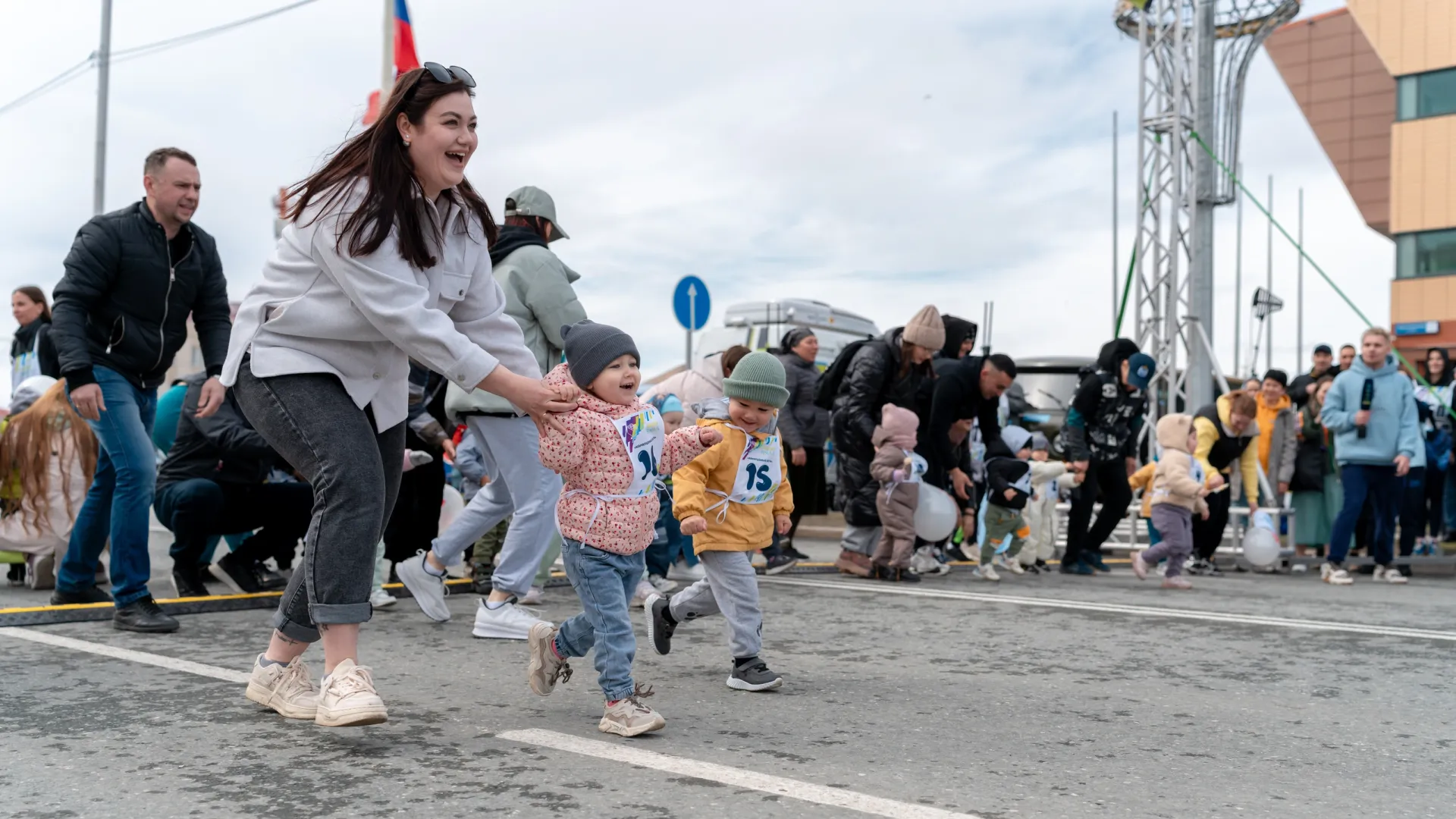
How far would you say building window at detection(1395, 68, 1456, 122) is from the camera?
3216 cm

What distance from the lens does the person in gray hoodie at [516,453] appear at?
5.83 metres

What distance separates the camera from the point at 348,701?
358 centimetres

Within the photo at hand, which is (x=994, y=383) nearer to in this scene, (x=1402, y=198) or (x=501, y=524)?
(x=501, y=524)

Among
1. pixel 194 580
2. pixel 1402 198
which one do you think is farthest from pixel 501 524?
pixel 1402 198

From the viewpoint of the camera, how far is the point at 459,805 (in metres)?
3.04

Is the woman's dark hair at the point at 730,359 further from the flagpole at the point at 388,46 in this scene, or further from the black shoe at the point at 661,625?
the flagpole at the point at 388,46

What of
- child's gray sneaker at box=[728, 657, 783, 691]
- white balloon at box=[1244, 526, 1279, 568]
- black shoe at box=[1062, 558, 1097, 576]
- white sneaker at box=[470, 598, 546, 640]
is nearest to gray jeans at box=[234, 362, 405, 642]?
child's gray sneaker at box=[728, 657, 783, 691]

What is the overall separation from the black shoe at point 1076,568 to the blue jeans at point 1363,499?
1.82 meters

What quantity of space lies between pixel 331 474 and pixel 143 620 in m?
2.53

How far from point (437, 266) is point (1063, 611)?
4.55 meters

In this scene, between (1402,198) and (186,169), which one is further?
(1402,198)

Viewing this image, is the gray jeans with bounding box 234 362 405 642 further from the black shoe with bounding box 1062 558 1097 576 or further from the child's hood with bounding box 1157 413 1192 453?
the black shoe with bounding box 1062 558 1097 576

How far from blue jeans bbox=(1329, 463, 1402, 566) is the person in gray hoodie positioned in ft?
22.6

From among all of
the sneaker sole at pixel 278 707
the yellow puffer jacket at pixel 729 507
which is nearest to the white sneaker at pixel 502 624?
the yellow puffer jacket at pixel 729 507
